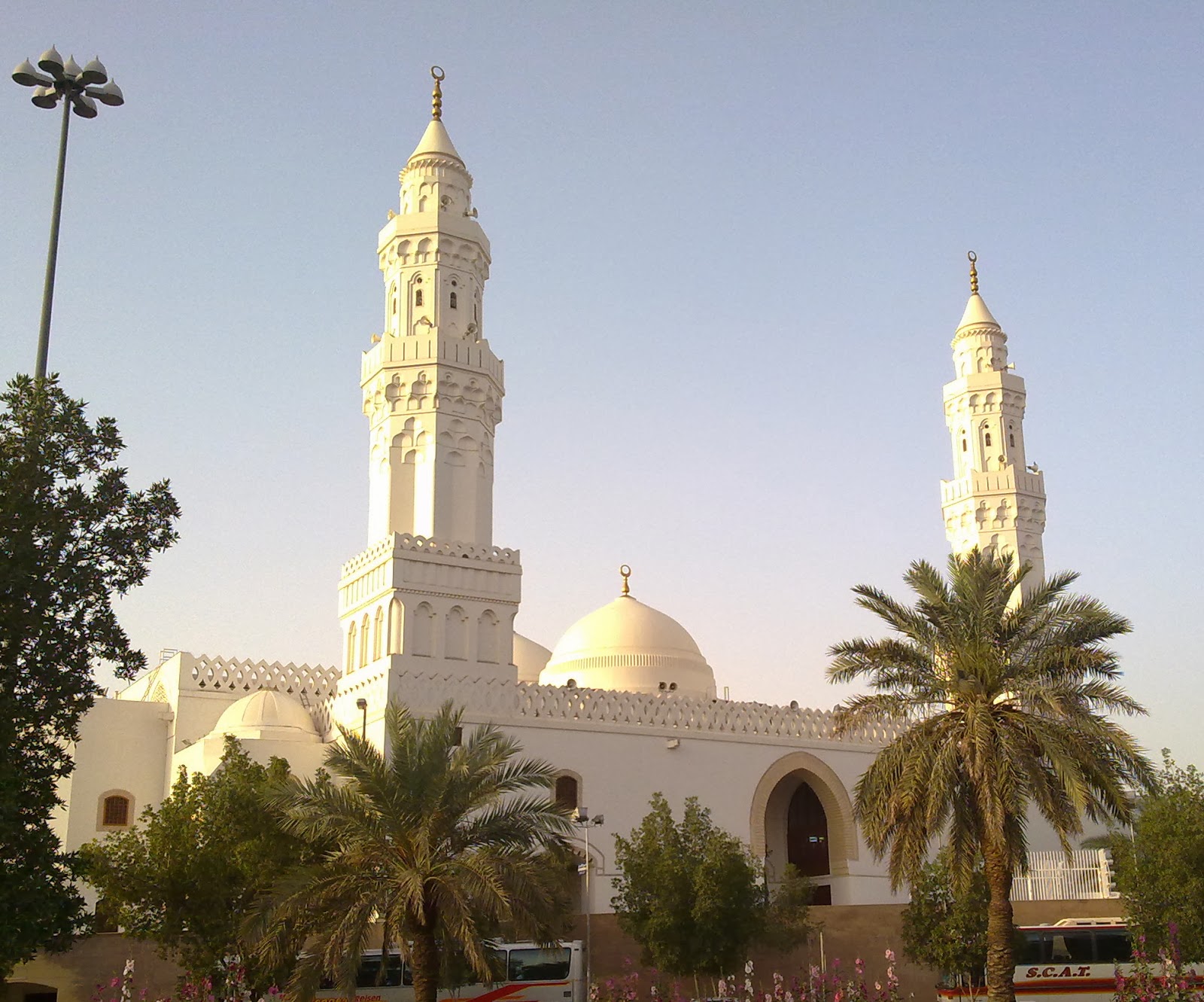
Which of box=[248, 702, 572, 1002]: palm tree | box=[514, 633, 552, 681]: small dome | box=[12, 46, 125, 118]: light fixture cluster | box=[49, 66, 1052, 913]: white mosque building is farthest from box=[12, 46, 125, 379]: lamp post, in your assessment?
box=[514, 633, 552, 681]: small dome

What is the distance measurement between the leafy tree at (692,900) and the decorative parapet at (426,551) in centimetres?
627

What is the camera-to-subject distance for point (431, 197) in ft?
90.7

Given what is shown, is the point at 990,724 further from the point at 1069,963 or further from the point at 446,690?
the point at 446,690

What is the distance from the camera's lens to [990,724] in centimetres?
1639

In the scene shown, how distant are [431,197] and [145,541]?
14552 mm

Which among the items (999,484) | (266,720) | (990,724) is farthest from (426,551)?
(999,484)

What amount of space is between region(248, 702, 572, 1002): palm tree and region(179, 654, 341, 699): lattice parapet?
9.96 metres

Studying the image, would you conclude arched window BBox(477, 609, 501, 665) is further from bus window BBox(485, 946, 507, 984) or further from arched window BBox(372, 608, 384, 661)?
bus window BBox(485, 946, 507, 984)

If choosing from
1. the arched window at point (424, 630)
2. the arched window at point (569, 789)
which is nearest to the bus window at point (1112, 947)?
the arched window at point (569, 789)

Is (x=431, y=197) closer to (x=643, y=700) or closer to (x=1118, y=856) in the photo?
(x=643, y=700)

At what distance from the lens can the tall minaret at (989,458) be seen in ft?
108

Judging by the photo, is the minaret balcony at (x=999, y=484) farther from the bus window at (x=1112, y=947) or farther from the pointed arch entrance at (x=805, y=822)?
the bus window at (x=1112, y=947)

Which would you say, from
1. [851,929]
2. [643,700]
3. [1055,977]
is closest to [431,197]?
[643,700]

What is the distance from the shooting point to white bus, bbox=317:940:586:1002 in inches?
735
